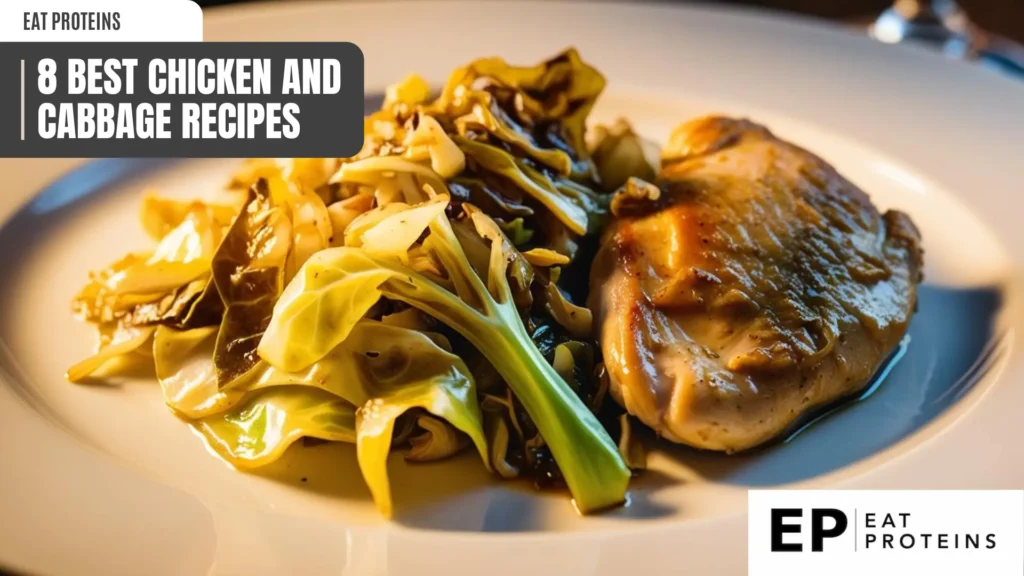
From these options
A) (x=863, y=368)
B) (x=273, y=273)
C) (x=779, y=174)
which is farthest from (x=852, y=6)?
(x=273, y=273)

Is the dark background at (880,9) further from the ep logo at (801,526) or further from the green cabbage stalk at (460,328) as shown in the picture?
the ep logo at (801,526)

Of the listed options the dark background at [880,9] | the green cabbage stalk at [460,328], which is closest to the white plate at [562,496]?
the green cabbage stalk at [460,328]

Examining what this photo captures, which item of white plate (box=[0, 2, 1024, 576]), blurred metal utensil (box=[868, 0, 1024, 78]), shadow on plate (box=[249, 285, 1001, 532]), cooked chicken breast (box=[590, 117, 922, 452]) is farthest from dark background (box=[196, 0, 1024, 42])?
shadow on plate (box=[249, 285, 1001, 532])

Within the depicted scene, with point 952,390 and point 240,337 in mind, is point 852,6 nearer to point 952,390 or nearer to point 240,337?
point 952,390

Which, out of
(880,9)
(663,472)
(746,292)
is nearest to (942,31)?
(880,9)

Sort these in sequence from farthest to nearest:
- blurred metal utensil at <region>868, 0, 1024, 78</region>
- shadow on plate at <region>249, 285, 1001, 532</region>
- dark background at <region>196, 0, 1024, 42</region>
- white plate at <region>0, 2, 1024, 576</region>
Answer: dark background at <region>196, 0, 1024, 42</region> → blurred metal utensil at <region>868, 0, 1024, 78</region> → shadow on plate at <region>249, 285, 1001, 532</region> → white plate at <region>0, 2, 1024, 576</region>

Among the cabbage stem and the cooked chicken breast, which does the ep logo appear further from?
the cabbage stem
